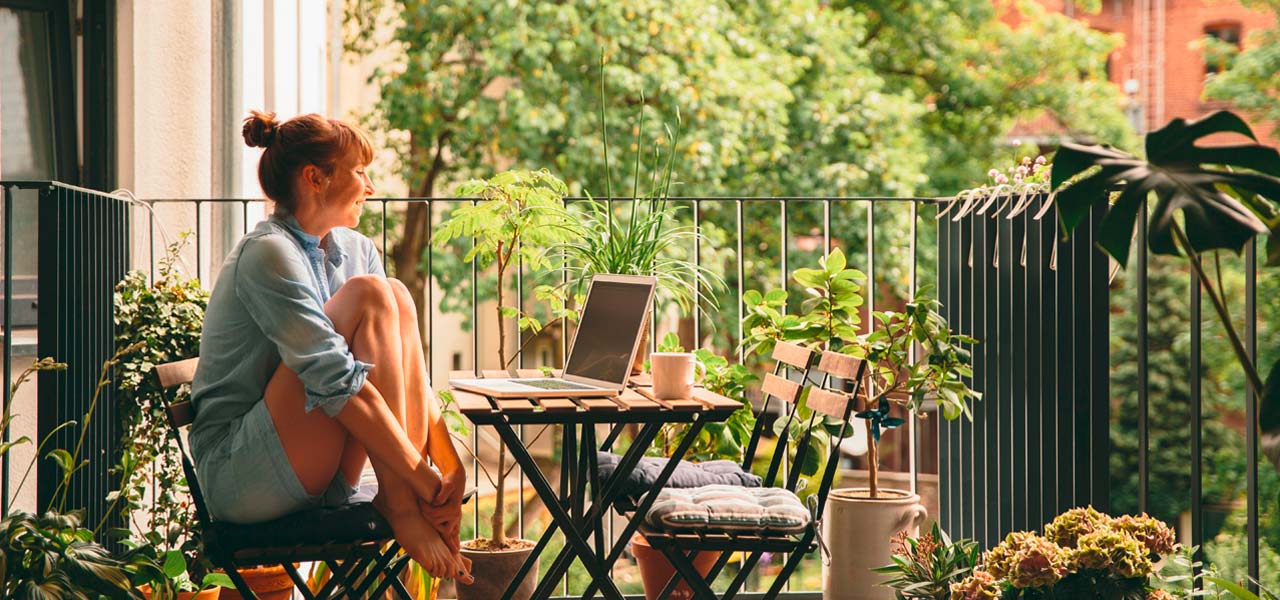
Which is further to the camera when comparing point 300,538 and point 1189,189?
point 300,538

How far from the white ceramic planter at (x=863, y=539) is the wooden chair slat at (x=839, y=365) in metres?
0.57

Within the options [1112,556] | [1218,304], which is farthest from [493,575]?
[1218,304]

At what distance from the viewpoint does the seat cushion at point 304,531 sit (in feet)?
7.15

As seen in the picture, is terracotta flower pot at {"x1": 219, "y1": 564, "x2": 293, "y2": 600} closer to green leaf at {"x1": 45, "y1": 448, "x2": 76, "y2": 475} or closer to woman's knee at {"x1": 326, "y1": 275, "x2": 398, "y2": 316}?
green leaf at {"x1": 45, "y1": 448, "x2": 76, "y2": 475}

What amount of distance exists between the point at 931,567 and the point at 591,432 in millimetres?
814

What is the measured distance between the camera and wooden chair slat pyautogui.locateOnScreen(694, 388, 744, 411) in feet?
7.37

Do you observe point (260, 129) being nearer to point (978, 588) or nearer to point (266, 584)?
point (266, 584)

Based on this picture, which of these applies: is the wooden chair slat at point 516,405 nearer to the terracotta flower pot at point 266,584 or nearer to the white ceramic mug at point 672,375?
the white ceramic mug at point 672,375

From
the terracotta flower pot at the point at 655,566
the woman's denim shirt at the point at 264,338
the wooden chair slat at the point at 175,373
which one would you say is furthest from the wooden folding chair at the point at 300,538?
the terracotta flower pot at the point at 655,566

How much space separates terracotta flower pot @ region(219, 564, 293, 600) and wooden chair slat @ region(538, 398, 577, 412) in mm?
1131

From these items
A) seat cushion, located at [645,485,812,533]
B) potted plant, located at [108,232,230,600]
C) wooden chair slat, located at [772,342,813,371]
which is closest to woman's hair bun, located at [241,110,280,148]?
potted plant, located at [108,232,230,600]

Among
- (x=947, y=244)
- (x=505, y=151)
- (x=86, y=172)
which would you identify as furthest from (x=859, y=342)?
(x=505, y=151)

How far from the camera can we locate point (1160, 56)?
19609 millimetres

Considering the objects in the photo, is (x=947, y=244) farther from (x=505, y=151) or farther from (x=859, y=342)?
(x=505, y=151)
